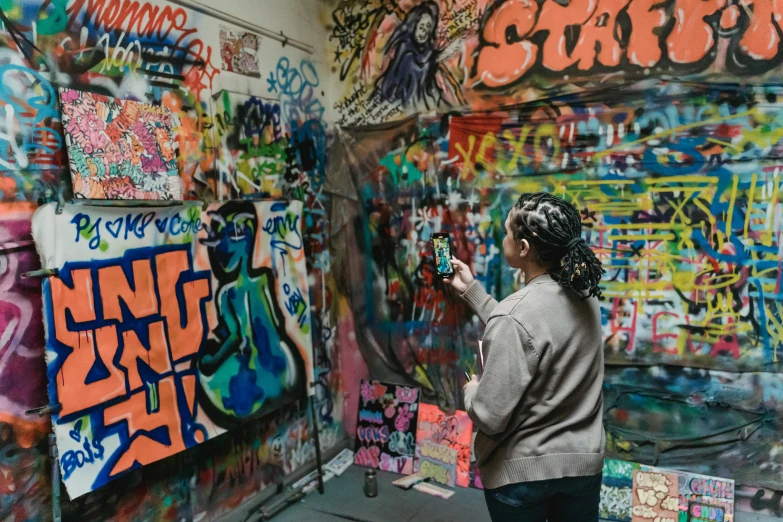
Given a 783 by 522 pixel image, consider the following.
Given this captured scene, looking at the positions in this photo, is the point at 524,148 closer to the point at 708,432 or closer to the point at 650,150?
the point at 650,150

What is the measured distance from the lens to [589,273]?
1.65 meters

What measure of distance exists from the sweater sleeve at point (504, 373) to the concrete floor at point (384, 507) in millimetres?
1700

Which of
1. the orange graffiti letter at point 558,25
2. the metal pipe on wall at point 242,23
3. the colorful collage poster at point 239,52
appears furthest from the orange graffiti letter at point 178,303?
the orange graffiti letter at point 558,25

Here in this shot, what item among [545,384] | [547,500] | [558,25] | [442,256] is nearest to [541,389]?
[545,384]

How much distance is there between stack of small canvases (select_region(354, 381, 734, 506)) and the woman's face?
222 cm

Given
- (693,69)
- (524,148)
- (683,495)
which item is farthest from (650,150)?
(683,495)

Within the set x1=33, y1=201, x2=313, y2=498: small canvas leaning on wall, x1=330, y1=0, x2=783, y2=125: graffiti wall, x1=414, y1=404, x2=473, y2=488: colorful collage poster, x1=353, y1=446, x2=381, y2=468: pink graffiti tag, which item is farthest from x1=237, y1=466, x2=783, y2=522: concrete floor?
x1=330, y1=0, x2=783, y2=125: graffiti wall

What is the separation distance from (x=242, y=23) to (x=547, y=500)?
283cm

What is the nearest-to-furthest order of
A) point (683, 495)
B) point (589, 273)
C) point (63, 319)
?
point (589, 273), point (63, 319), point (683, 495)

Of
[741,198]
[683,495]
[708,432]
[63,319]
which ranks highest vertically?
[741,198]

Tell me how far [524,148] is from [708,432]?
1796mm

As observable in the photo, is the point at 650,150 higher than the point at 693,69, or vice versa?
the point at 693,69

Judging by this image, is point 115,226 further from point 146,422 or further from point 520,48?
point 520,48

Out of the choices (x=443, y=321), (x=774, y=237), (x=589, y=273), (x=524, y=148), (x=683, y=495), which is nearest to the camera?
(x=589, y=273)
